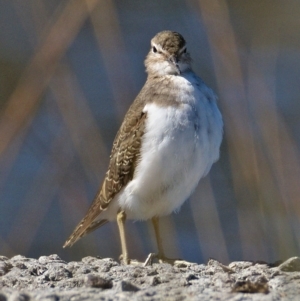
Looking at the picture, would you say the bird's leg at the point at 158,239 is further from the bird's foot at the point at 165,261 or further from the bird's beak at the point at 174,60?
the bird's beak at the point at 174,60

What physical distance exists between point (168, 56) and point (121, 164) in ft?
4.28

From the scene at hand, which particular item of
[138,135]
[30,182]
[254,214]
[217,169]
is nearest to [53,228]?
[30,182]

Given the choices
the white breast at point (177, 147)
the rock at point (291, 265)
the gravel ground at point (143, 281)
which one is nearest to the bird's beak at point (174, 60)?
the white breast at point (177, 147)

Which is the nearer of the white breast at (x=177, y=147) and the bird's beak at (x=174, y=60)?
the white breast at (x=177, y=147)

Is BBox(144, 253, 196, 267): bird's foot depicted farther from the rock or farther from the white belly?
the rock

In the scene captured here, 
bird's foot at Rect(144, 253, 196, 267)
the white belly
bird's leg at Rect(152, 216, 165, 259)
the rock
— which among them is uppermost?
the white belly

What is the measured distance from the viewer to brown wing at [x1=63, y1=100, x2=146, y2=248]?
891cm

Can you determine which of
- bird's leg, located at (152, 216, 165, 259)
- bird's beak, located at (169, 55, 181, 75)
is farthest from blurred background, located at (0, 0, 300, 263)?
bird's beak, located at (169, 55, 181, 75)

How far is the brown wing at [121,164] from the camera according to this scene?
8.91 m

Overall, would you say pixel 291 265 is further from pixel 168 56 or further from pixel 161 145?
pixel 168 56

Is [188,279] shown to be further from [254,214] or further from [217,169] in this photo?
[217,169]

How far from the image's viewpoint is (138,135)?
8844mm

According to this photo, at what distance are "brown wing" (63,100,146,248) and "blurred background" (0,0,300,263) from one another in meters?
0.17

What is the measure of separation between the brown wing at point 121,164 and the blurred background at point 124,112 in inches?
6.5
